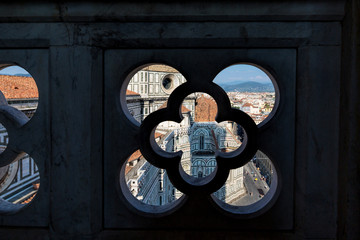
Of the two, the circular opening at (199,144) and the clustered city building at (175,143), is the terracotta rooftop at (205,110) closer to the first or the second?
the clustered city building at (175,143)

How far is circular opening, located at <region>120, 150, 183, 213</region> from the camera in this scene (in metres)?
1.21

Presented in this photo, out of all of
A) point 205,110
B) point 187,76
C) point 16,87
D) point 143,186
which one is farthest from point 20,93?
point 205,110

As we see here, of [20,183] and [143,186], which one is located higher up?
[20,183]

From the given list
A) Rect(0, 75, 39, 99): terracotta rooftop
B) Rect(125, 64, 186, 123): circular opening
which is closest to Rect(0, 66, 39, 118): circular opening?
Rect(0, 75, 39, 99): terracotta rooftop

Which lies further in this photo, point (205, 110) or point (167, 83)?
point (167, 83)

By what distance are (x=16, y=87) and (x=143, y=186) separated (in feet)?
22.5

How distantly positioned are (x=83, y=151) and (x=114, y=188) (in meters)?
0.21

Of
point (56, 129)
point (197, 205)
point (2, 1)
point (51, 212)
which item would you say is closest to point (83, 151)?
point (56, 129)

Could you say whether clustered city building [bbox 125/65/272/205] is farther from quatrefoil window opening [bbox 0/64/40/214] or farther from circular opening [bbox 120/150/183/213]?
quatrefoil window opening [bbox 0/64/40/214]

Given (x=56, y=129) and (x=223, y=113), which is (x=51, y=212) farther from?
(x=223, y=113)

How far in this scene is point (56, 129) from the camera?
111cm

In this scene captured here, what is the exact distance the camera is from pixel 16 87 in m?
11.4

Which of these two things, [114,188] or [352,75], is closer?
[352,75]

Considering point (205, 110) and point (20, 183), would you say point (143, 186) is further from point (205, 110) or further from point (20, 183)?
point (205, 110)
